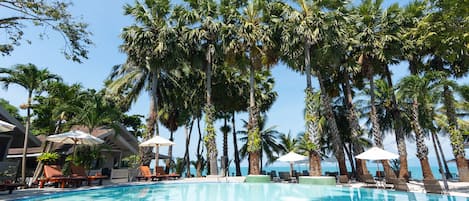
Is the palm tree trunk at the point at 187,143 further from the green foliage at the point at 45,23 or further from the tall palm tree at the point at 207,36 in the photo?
the green foliage at the point at 45,23

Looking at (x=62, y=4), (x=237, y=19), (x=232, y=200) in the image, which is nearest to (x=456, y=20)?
(x=232, y=200)

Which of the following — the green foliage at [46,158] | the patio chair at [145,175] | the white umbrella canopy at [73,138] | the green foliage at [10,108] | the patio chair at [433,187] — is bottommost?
the patio chair at [433,187]

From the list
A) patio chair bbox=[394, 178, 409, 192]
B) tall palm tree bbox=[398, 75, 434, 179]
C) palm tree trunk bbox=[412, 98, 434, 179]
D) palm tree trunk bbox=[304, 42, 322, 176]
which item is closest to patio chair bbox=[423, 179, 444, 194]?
patio chair bbox=[394, 178, 409, 192]

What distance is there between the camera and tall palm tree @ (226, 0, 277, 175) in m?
18.4

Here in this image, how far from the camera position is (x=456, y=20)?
5602 mm

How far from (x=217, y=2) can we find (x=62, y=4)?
1353 centimetres

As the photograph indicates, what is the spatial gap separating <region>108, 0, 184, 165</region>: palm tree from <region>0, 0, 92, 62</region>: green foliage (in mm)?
9440

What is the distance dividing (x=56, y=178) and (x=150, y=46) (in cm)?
1031

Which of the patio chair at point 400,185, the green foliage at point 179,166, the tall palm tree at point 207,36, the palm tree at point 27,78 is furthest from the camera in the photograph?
the green foliage at point 179,166

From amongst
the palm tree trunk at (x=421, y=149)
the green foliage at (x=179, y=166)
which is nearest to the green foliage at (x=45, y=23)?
the palm tree trunk at (x=421, y=149)

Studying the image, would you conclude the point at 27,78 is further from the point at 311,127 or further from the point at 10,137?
the point at 311,127

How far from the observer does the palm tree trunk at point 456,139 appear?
1688cm

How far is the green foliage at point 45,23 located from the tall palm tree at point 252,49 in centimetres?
1085

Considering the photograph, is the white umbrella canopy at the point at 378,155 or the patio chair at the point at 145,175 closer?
the white umbrella canopy at the point at 378,155
